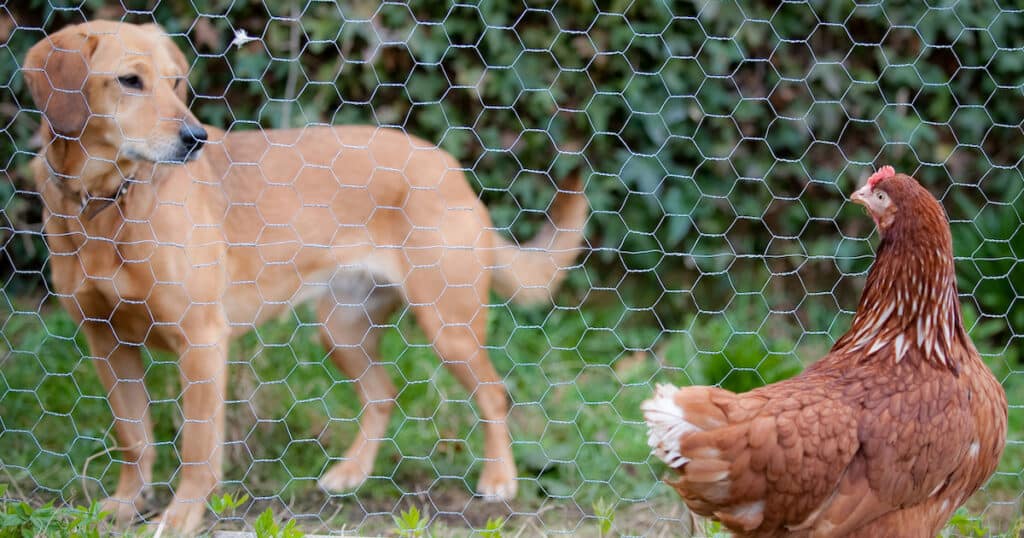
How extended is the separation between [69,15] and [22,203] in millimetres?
833

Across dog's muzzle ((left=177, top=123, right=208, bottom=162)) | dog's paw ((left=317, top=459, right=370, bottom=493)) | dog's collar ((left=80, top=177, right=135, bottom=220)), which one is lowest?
dog's paw ((left=317, top=459, right=370, bottom=493))

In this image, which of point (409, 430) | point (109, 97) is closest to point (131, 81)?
point (109, 97)

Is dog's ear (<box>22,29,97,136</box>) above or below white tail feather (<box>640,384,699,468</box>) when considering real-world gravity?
below

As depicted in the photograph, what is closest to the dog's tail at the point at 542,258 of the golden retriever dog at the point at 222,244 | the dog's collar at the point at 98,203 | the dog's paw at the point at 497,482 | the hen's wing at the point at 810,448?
the golden retriever dog at the point at 222,244

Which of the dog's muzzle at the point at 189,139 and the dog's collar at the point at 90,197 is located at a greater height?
the dog's muzzle at the point at 189,139

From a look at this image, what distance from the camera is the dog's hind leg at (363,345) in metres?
3.93

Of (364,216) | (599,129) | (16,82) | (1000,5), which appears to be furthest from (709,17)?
(16,82)

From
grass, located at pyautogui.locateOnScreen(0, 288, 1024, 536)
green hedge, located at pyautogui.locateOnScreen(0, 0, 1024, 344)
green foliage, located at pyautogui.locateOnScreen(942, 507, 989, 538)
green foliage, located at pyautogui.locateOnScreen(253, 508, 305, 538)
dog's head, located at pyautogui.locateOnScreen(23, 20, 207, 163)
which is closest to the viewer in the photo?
green foliage, located at pyautogui.locateOnScreen(253, 508, 305, 538)

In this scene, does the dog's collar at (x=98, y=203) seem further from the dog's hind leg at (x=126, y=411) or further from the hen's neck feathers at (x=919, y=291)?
the hen's neck feathers at (x=919, y=291)

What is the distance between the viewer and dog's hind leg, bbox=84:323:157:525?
338cm

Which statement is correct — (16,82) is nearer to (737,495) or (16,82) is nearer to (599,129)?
(599,129)

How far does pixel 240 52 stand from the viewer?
14.6 feet

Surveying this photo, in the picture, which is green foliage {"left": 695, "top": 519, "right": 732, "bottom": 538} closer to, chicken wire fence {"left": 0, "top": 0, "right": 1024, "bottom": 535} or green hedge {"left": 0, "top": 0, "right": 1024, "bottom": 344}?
chicken wire fence {"left": 0, "top": 0, "right": 1024, "bottom": 535}

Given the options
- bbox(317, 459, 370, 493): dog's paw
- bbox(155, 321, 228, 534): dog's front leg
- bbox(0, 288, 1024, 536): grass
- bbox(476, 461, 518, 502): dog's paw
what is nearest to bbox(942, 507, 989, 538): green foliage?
bbox(0, 288, 1024, 536): grass
